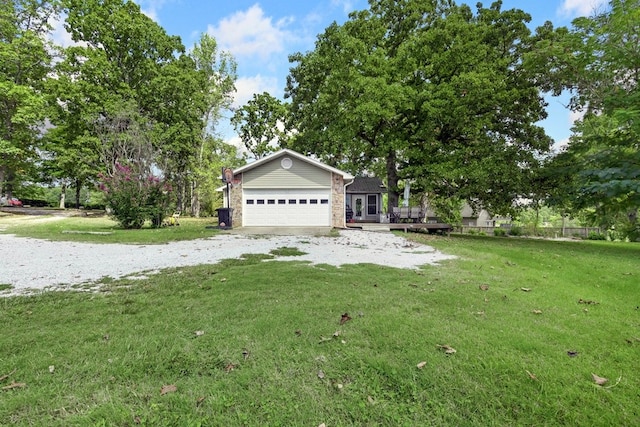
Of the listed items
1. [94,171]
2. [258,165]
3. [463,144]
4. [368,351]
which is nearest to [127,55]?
[94,171]

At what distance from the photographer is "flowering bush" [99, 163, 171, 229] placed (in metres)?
15.1

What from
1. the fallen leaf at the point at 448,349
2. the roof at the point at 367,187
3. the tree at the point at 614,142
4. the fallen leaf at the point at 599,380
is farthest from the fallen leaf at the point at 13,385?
the roof at the point at 367,187

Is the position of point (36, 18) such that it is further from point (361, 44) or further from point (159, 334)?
point (159, 334)

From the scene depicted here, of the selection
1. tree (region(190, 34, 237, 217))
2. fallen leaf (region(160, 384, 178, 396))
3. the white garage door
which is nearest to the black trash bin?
the white garage door

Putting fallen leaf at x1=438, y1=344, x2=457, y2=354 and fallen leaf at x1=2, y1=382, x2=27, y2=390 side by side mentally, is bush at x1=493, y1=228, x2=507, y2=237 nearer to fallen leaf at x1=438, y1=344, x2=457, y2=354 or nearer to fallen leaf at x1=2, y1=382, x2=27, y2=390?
fallen leaf at x1=438, y1=344, x2=457, y2=354

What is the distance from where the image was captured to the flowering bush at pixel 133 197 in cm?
1511

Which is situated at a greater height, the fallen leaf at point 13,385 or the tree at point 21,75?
the tree at point 21,75

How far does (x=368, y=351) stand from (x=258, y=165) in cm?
1541

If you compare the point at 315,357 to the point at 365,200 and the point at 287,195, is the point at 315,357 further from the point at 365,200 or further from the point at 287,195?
the point at 365,200

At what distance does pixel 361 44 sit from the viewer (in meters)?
17.1

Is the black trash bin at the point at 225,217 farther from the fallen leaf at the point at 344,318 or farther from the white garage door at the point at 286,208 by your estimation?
the fallen leaf at the point at 344,318

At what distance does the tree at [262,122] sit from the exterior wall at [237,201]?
15356mm

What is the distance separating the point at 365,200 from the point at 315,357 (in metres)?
23.7

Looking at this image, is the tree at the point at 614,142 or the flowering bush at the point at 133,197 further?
the flowering bush at the point at 133,197
